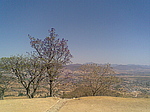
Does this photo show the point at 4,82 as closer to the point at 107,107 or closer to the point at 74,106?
the point at 74,106

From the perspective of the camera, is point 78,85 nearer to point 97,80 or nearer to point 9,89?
point 97,80

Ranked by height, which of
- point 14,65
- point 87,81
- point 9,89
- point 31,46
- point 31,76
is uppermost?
point 31,46

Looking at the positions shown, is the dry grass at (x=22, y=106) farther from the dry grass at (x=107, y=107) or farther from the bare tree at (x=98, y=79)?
the bare tree at (x=98, y=79)

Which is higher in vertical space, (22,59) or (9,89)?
(22,59)

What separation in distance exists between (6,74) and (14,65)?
227 cm

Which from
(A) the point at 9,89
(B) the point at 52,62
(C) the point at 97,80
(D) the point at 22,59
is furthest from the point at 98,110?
(A) the point at 9,89

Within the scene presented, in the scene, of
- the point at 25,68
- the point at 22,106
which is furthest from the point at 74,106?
the point at 25,68

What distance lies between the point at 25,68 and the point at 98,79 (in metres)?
10.4

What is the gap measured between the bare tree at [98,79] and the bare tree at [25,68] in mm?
6798

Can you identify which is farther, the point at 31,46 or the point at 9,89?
the point at 9,89

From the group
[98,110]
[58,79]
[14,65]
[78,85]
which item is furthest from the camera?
[78,85]

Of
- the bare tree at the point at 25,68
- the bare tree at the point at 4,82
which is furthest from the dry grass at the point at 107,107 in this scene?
the bare tree at the point at 4,82

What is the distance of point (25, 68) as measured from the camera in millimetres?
14305

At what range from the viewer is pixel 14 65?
13.9 meters
